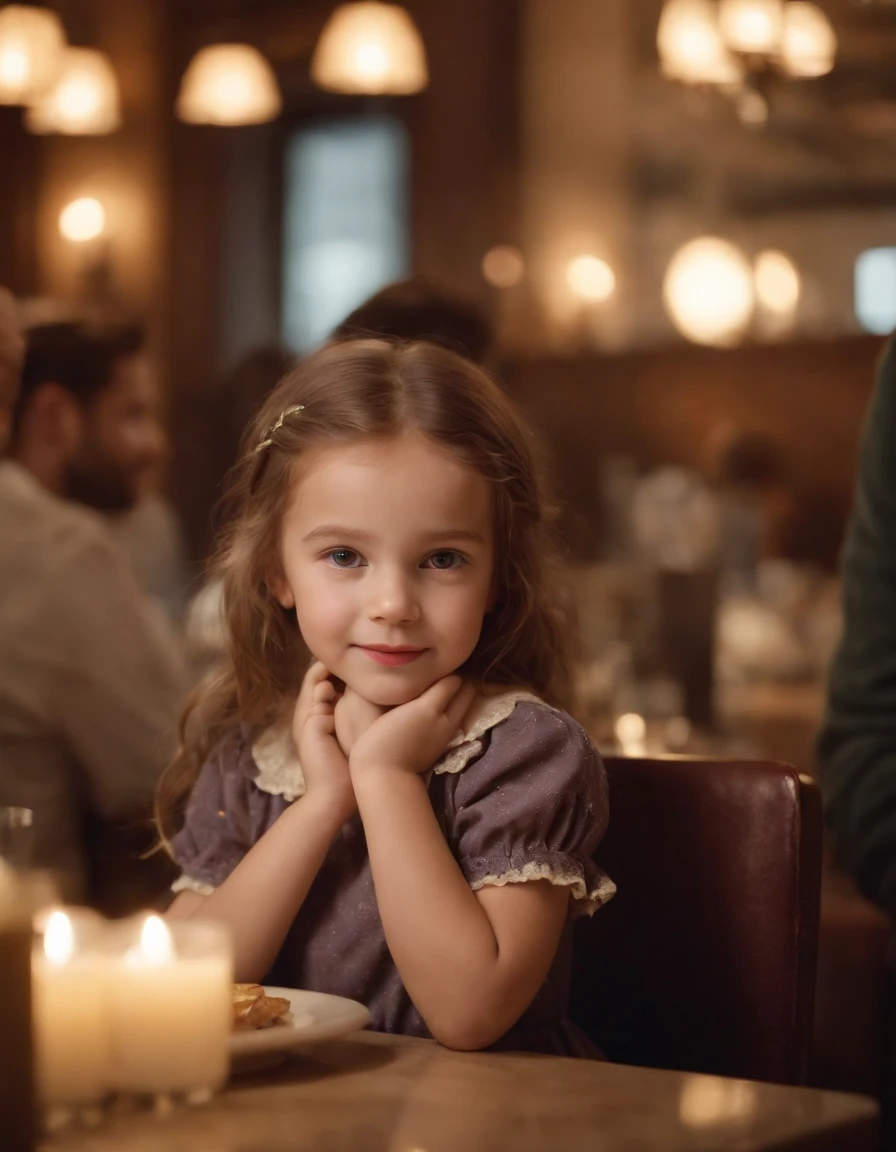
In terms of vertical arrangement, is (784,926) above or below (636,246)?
below

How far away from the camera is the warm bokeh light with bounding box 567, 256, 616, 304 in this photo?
7016 millimetres

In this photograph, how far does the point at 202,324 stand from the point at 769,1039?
6.31 m

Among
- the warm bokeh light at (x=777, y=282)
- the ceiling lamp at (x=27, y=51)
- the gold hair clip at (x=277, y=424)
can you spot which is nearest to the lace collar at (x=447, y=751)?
the gold hair clip at (x=277, y=424)

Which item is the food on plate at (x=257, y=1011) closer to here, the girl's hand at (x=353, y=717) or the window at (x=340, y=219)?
the girl's hand at (x=353, y=717)

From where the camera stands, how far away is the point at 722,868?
1398 millimetres

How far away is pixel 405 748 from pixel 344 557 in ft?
0.50

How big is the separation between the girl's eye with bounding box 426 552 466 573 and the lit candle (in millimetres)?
443

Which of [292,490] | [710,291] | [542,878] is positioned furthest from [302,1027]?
[710,291]

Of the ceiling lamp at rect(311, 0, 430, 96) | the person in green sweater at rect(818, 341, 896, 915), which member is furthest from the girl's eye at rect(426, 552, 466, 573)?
the ceiling lamp at rect(311, 0, 430, 96)

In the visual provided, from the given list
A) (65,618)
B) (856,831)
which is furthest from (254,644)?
(65,618)

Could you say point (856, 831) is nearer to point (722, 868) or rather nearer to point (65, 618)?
point (722, 868)

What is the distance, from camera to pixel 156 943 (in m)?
0.92

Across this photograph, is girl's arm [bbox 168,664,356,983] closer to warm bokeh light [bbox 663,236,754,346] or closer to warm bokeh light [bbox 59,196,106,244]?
warm bokeh light [bbox 663,236,754,346]

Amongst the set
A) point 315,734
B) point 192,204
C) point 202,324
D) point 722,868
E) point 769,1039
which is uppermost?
point 192,204
